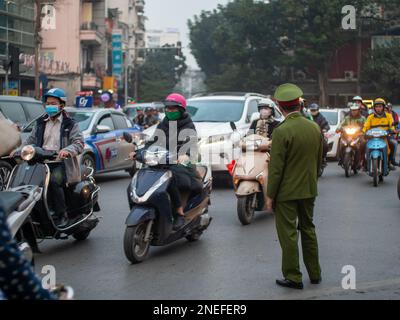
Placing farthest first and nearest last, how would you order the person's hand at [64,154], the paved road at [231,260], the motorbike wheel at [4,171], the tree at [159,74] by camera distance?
1. the tree at [159,74]
2. the motorbike wheel at [4,171]
3. the person's hand at [64,154]
4. the paved road at [231,260]

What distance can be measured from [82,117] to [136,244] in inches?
317

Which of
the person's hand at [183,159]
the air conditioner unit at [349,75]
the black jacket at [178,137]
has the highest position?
the air conditioner unit at [349,75]

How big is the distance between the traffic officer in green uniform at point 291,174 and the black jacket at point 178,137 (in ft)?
5.51

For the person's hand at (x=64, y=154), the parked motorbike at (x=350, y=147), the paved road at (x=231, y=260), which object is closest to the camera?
the paved road at (x=231, y=260)

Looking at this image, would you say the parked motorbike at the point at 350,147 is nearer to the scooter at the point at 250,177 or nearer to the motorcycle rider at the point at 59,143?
the scooter at the point at 250,177

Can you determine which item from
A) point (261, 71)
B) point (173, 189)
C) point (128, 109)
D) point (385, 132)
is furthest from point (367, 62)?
point (173, 189)

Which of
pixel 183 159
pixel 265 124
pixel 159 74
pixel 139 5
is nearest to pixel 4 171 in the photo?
pixel 265 124

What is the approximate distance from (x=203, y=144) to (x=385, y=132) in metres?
3.70

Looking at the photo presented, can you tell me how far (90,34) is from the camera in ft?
163

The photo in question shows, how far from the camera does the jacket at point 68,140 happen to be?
7621 millimetres

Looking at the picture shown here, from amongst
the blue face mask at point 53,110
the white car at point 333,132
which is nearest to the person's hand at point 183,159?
the blue face mask at point 53,110

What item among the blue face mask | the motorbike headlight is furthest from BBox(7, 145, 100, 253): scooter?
the blue face mask

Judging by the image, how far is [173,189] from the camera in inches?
292

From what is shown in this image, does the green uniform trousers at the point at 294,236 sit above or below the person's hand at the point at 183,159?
below
